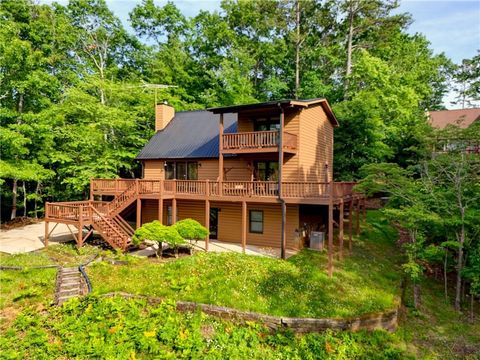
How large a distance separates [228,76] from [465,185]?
24802mm

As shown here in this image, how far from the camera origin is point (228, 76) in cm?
3216

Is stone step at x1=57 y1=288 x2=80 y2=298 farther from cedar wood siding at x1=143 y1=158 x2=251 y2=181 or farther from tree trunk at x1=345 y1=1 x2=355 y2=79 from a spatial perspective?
tree trunk at x1=345 y1=1 x2=355 y2=79

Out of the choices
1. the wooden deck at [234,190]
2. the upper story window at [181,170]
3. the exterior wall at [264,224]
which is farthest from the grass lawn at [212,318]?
the upper story window at [181,170]

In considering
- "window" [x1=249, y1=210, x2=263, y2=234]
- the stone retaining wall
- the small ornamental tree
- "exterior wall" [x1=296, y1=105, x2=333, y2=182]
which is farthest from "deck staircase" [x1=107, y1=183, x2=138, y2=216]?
"exterior wall" [x1=296, y1=105, x2=333, y2=182]

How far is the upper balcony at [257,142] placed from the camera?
631 inches

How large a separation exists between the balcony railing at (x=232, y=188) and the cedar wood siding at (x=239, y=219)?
196cm

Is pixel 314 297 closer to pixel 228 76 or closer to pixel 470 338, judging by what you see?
pixel 470 338

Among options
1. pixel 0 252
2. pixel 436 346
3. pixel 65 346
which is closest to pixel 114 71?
pixel 0 252

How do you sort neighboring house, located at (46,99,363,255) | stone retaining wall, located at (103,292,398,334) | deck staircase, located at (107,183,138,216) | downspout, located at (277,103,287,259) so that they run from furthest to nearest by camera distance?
1. deck staircase, located at (107,183,138,216)
2. neighboring house, located at (46,99,363,255)
3. downspout, located at (277,103,287,259)
4. stone retaining wall, located at (103,292,398,334)

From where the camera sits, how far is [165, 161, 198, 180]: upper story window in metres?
20.2

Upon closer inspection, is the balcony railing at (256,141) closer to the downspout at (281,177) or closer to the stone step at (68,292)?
the downspout at (281,177)

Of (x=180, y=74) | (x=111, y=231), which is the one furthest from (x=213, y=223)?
(x=180, y=74)

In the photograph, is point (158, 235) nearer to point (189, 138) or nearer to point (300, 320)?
point (300, 320)

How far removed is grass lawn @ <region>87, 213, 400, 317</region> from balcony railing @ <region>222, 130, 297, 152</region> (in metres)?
5.80
